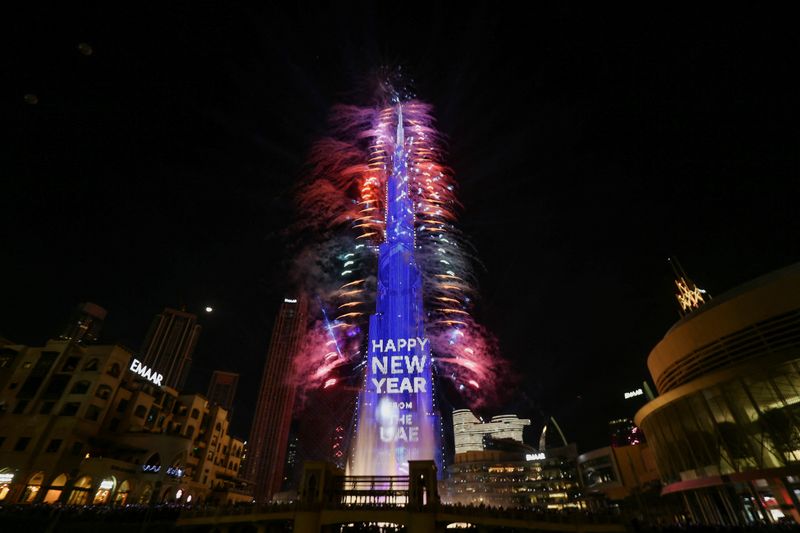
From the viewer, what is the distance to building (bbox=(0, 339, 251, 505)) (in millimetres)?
45781

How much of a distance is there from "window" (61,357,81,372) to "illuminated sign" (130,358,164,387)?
717 cm

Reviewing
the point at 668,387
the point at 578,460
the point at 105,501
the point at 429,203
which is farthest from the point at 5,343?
the point at 578,460

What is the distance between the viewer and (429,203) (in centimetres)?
6250

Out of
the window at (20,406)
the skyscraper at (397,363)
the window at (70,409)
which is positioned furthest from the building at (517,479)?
the window at (20,406)

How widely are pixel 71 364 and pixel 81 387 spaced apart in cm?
441

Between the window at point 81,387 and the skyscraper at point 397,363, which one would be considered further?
the skyscraper at point 397,363

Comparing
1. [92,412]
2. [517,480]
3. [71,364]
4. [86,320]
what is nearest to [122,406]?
[92,412]

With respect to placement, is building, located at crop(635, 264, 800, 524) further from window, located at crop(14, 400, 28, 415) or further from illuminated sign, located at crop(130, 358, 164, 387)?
window, located at crop(14, 400, 28, 415)

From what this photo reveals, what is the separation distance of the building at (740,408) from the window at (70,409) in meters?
72.3

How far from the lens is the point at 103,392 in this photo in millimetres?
54688

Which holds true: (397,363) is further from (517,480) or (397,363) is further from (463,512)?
(517,480)

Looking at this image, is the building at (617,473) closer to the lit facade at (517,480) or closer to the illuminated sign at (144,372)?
the lit facade at (517,480)

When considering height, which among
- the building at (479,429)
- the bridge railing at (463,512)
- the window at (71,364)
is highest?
the building at (479,429)

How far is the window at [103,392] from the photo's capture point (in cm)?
5385
